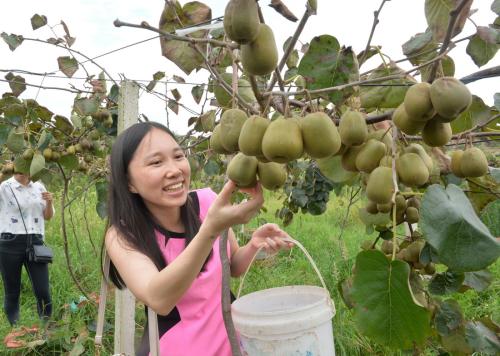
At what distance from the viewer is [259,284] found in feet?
11.9

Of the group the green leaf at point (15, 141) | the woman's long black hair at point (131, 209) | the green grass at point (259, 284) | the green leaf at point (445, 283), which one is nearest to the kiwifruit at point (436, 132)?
the green leaf at point (445, 283)

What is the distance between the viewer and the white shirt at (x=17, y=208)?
3.57 m

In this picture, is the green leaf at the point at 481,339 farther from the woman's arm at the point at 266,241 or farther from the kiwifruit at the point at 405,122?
the kiwifruit at the point at 405,122

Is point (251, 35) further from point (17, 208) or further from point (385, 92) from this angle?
point (17, 208)

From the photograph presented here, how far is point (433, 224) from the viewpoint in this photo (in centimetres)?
63

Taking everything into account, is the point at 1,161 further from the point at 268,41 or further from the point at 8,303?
the point at 268,41

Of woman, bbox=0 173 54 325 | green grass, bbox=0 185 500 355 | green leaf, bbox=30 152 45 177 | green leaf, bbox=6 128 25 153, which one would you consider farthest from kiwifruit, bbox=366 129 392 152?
woman, bbox=0 173 54 325

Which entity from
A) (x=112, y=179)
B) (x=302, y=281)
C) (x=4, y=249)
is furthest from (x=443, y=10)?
(x=4, y=249)

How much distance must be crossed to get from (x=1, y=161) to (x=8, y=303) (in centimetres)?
114

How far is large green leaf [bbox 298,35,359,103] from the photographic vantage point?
0.74 metres

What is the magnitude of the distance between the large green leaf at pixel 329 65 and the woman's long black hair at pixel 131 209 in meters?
0.74

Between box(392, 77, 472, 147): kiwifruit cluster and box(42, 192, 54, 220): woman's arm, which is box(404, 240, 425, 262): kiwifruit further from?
box(42, 192, 54, 220): woman's arm

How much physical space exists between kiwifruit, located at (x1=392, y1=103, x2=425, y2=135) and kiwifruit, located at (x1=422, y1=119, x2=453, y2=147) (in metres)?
0.01

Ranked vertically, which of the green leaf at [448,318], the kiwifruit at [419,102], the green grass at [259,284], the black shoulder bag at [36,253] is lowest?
the green grass at [259,284]
